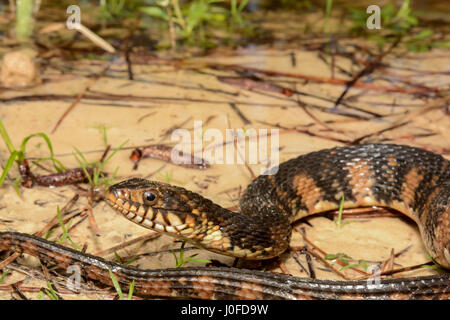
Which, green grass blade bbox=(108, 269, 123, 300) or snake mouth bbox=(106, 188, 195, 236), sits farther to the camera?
snake mouth bbox=(106, 188, 195, 236)

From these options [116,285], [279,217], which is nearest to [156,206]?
[116,285]

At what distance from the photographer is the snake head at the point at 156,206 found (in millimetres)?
3494

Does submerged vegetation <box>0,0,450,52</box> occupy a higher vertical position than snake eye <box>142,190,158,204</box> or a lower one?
higher

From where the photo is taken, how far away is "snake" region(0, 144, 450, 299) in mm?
3164

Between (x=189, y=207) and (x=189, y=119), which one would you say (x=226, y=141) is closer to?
(x=189, y=119)

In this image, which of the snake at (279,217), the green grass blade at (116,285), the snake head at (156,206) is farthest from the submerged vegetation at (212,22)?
the green grass blade at (116,285)

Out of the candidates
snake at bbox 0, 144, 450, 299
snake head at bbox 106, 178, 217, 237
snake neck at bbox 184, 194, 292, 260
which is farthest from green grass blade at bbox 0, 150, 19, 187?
snake neck at bbox 184, 194, 292, 260

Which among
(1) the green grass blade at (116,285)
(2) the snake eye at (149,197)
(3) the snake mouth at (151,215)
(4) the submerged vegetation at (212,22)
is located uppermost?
(4) the submerged vegetation at (212,22)

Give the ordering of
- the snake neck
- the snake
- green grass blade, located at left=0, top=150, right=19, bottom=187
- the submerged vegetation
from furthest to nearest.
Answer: the submerged vegetation, green grass blade, located at left=0, top=150, right=19, bottom=187, the snake neck, the snake

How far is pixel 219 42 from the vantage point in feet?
25.0

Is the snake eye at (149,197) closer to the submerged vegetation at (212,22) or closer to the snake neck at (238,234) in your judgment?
the snake neck at (238,234)

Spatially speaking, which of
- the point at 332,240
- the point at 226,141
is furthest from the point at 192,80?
the point at 332,240

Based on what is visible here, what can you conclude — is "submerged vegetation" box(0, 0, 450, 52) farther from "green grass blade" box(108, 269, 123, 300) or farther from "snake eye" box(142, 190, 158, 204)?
"green grass blade" box(108, 269, 123, 300)

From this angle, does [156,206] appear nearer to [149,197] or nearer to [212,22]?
[149,197]
